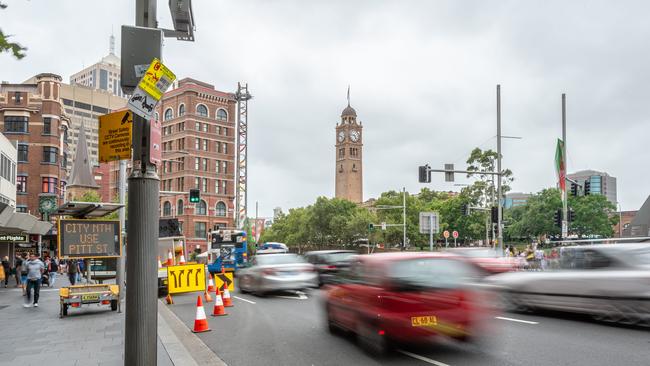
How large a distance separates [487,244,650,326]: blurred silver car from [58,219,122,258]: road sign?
10.4 meters

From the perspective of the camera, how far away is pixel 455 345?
8.95 metres

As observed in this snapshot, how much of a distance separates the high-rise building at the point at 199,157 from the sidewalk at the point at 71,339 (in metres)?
68.3

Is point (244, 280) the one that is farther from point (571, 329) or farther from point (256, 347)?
point (571, 329)

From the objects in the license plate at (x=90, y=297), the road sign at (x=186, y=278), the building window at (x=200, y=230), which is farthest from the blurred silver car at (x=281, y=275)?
the building window at (x=200, y=230)

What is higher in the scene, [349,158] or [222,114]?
[222,114]

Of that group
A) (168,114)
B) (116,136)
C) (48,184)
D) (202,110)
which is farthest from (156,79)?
(168,114)

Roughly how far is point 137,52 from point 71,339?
7.81 m

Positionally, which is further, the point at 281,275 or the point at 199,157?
the point at 199,157

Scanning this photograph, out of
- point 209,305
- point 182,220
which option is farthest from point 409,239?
point 209,305

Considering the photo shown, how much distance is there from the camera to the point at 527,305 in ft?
42.1

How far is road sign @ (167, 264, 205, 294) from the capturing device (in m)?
17.4

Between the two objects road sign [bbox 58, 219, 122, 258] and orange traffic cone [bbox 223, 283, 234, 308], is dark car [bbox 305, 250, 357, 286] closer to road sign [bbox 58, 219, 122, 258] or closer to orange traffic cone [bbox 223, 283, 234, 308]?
orange traffic cone [bbox 223, 283, 234, 308]

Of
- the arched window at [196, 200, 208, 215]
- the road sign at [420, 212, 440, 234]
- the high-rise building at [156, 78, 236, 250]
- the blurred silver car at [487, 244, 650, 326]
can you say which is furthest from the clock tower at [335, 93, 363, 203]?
the blurred silver car at [487, 244, 650, 326]

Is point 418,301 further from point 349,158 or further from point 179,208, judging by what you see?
point 349,158
